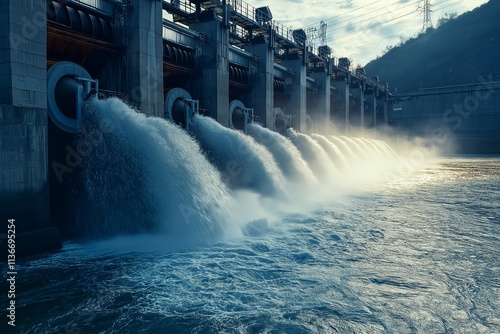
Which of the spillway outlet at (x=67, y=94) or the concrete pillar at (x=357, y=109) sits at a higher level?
the concrete pillar at (x=357, y=109)

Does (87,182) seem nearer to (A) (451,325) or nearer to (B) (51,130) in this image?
(B) (51,130)

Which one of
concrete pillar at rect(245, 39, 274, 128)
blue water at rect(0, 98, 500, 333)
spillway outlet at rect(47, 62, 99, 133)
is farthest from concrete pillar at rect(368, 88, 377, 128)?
spillway outlet at rect(47, 62, 99, 133)

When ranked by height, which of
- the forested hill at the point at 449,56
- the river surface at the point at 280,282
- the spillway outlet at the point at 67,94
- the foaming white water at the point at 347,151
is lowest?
the river surface at the point at 280,282

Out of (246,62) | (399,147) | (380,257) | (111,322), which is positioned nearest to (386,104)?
(399,147)

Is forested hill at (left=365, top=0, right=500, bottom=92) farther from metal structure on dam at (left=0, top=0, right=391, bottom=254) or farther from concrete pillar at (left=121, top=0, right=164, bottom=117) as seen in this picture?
concrete pillar at (left=121, top=0, right=164, bottom=117)

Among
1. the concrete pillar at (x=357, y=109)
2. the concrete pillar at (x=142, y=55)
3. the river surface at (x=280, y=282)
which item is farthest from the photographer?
the concrete pillar at (x=357, y=109)

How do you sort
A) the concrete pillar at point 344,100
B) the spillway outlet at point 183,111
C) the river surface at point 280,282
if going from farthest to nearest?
the concrete pillar at point 344,100 < the spillway outlet at point 183,111 < the river surface at point 280,282

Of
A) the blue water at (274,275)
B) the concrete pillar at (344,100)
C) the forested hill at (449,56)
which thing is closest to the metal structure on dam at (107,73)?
the blue water at (274,275)

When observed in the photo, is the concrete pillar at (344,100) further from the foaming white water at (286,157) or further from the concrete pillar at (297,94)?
the foaming white water at (286,157)
